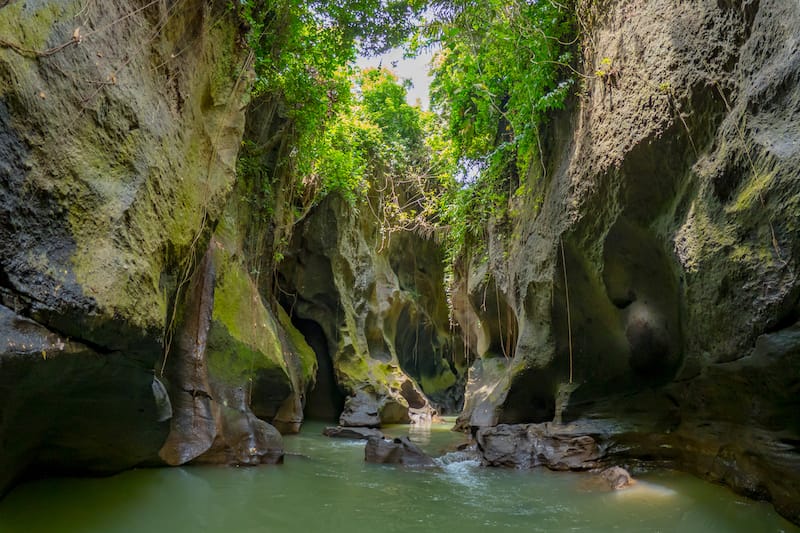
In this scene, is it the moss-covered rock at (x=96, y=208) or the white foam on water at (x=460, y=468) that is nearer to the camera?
the moss-covered rock at (x=96, y=208)

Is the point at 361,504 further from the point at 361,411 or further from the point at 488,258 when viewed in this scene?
the point at 361,411

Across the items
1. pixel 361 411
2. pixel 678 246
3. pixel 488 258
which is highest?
pixel 488 258

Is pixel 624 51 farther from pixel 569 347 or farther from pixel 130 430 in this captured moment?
pixel 130 430

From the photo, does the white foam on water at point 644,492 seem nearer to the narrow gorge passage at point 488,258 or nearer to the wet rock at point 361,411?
the narrow gorge passage at point 488,258

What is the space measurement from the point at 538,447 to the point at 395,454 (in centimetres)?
206

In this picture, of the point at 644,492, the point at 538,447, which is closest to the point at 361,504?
the point at 644,492

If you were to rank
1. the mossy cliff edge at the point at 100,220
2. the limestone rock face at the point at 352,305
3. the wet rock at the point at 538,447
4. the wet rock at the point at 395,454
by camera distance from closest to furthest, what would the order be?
the mossy cliff edge at the point at 100,220
the wet rock at the point at 538,447
the wet rock at the point at 395,454
the limestone rock face at the point at 352,305

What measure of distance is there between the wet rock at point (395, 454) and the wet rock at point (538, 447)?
95cm

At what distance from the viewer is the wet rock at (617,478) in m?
5.30

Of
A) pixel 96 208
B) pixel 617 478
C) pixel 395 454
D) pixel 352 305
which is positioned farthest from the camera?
pixel 352 305

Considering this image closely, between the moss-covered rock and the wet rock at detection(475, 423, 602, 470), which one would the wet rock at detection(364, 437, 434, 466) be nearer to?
the wet rock at detection(475, 423, 602, 470)

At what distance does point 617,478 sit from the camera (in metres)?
5.43

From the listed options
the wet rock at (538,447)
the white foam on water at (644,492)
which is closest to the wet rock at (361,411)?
the wet rock at (538,447)

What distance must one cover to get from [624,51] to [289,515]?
5.78 metres
